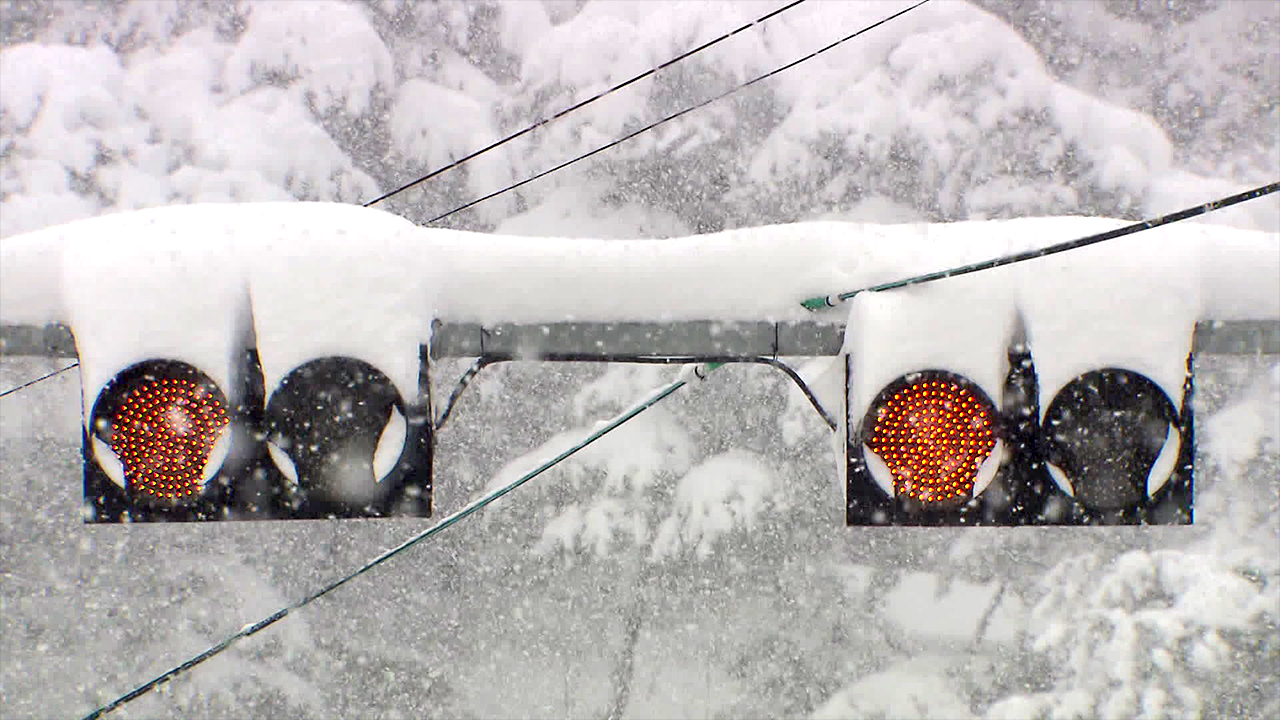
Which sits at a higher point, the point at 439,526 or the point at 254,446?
the point at 254,446

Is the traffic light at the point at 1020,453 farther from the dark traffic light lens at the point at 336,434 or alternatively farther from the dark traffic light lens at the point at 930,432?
the dark traffic light lens at the point at 336,434

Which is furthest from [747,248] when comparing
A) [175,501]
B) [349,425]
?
[175,501]

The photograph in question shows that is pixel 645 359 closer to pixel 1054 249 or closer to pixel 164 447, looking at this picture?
pixel 1054 249

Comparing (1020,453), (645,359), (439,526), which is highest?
(645,359)

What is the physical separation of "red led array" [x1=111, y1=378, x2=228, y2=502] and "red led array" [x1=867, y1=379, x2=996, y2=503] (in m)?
1.19

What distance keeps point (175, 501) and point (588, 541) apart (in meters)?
18.4

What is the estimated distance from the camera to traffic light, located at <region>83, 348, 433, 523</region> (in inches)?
60.5

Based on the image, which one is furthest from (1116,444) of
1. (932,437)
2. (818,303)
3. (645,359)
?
(645,359)

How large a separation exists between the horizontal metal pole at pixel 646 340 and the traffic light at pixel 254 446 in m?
0.24

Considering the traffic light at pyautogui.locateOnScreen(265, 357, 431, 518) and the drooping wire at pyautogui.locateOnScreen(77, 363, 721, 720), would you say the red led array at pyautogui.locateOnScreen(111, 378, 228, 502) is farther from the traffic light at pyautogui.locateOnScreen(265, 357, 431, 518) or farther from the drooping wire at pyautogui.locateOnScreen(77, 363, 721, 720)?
the drooping wire at pyautogui.locateOnScreen(77, 363, 721, 720)

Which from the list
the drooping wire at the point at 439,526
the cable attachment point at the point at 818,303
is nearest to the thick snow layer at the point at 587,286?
the cable attachment point at the point at 818,303

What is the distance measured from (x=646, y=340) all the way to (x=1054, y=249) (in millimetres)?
798

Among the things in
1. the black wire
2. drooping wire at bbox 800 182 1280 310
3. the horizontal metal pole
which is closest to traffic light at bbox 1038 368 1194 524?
drooping wire at bbox 800 182 1280 310

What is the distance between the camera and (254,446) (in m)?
1.58
